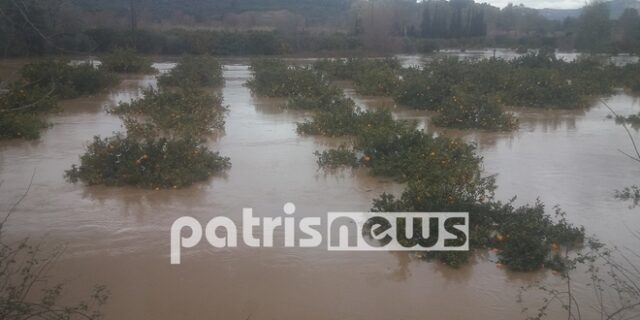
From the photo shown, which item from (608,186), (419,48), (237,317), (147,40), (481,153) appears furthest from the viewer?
(419,48)

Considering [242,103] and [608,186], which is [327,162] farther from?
[242,103]

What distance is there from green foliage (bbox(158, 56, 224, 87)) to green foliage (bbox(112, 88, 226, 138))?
5.30 metres

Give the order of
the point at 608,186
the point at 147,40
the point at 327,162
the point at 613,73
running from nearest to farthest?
the point at 608,186 → the point at 327,162 → the point at 613,73 → the point at 147,40

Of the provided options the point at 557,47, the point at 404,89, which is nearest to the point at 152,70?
the point at 404,89

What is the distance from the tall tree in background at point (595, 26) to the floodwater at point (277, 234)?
3281cm

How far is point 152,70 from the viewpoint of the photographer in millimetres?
27641

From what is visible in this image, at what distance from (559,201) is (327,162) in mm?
3636

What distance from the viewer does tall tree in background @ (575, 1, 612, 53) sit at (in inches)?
1635

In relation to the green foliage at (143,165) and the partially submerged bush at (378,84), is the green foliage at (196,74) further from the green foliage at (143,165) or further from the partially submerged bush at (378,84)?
the green foliage at (143,165)


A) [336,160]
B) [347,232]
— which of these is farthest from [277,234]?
[336,160]

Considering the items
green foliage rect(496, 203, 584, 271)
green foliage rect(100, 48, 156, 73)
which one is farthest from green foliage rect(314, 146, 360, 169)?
green foliage rect(100, 48, 156, 73)

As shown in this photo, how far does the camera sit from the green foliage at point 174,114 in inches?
476

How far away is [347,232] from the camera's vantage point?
6738 mm

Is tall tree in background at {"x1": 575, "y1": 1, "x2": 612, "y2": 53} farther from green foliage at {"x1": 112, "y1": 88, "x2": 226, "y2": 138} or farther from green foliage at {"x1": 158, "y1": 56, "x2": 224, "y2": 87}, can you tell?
green foliage at {"x1": 112, "y1": 88, "x2": 226, "y2": 138}
